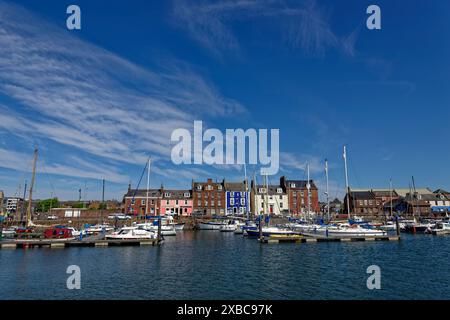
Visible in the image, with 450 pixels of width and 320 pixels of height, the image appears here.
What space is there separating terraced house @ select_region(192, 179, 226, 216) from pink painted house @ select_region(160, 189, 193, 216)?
6.99 feet

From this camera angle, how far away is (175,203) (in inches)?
3979

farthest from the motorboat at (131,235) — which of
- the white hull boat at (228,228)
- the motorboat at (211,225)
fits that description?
the motorboat at (211,225)

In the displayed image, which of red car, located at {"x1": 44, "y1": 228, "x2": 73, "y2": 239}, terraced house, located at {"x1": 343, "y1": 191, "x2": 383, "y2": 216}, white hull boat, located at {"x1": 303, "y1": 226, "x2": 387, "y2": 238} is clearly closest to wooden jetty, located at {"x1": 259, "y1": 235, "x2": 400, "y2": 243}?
white hull boat, located at {"x1": 303, "y1": 226, "x2": 387, "y2": 238}

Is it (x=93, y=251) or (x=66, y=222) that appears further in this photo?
(x=66, y=222)

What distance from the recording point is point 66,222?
3162 inches

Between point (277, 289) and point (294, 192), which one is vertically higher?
point (294, 192)

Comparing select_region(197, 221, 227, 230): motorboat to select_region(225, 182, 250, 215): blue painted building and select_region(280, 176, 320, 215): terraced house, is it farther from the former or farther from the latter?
select_region(280, 176, 320, 215): terraced house

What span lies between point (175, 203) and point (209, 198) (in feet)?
37.0

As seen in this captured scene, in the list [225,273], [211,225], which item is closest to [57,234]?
[225,273]

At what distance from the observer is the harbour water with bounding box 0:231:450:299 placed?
21.2m
